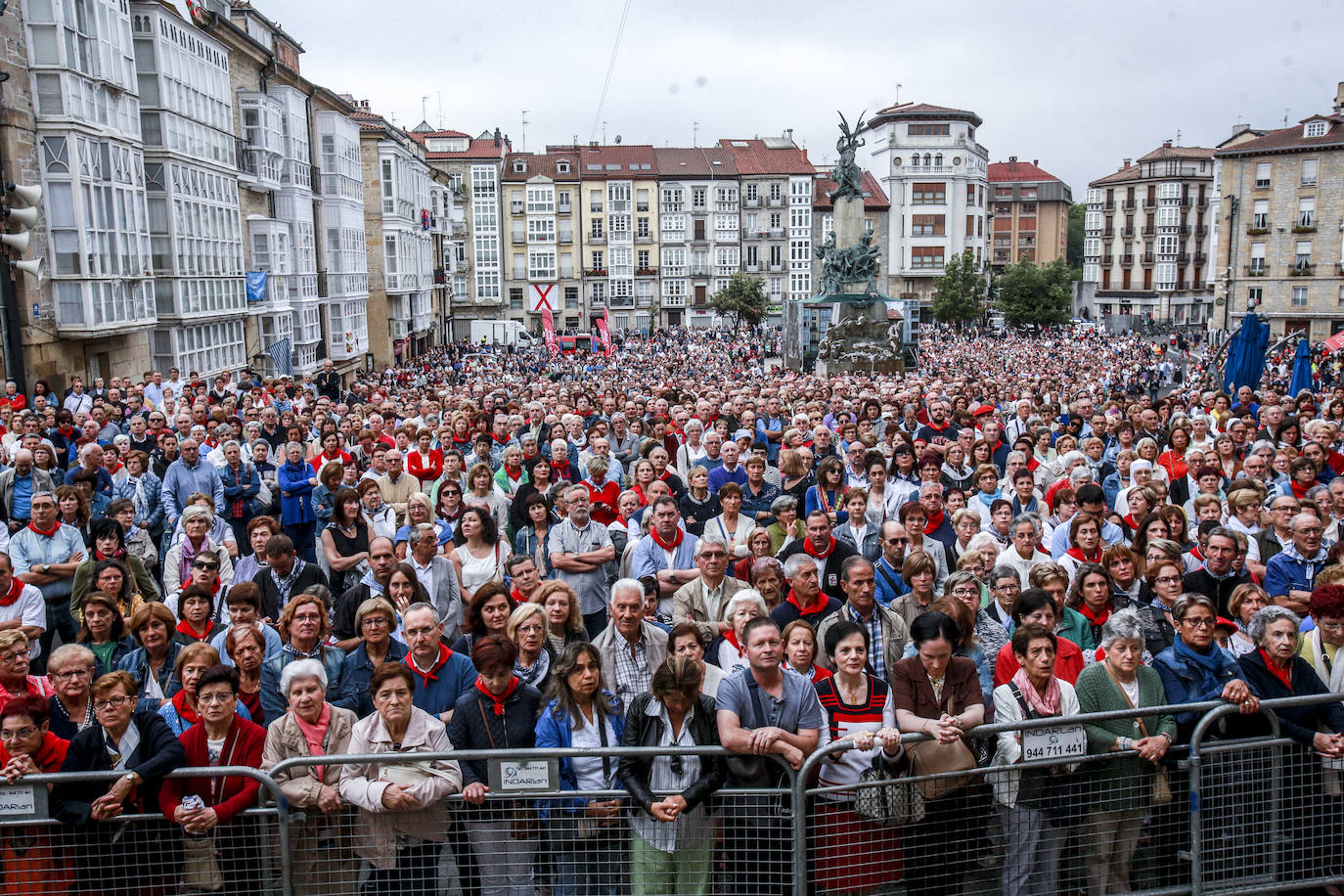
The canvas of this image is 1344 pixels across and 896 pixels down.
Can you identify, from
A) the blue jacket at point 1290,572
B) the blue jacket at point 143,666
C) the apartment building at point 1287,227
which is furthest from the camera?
the apartment building at point 1287,227

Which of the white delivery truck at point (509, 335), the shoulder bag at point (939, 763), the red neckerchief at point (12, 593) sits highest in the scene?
the red neckerchief at point (12, 593)

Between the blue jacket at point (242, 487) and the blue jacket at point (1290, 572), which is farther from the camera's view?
the blue jacket at point (242, 487)

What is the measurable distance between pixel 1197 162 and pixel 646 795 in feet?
298

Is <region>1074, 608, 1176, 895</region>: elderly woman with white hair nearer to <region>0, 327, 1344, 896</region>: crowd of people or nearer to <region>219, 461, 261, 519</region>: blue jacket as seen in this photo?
<region>0, 327, 1344, 896</region>: crowd of people

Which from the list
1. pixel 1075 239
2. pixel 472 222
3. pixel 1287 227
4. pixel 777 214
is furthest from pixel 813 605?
pixel 1075 239

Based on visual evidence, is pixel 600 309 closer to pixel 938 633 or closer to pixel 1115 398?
pixel 1115 398

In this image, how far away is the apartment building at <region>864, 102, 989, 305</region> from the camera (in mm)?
80938

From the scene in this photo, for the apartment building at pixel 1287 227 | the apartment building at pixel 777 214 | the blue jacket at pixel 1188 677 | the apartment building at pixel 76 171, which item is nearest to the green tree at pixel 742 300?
the apartment building at pixel 777 214

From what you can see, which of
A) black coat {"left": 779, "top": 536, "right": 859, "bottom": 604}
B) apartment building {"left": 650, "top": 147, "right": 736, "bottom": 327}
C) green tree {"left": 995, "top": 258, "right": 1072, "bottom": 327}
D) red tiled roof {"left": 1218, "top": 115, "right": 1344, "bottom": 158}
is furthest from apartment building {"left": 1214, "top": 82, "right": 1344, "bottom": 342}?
black coat {"left": 779, "top": 536, "right": 859, "bottom": 604}

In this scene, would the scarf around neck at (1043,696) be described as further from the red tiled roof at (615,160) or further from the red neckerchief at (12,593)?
the red tiled roof at (615,160)

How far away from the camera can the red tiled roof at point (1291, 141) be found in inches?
2276

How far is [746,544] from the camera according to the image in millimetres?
7332

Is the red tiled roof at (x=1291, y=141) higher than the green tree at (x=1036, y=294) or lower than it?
higher

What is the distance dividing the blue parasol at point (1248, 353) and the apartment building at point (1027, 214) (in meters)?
79.1
